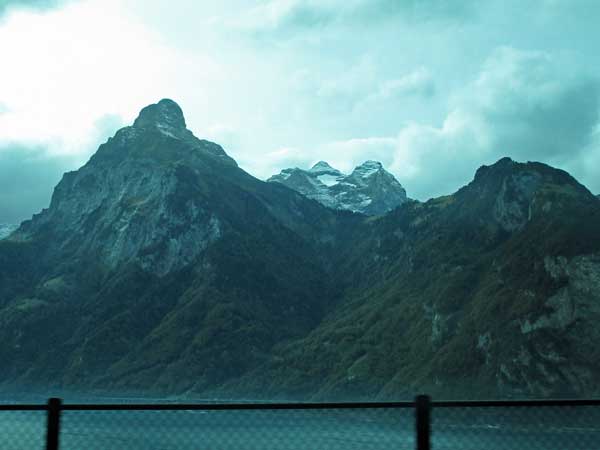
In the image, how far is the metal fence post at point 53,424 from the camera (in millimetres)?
12359

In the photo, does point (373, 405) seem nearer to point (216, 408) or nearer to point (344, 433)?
point (216, 408)

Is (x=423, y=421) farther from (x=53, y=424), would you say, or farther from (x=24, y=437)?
(x=24, y=437)

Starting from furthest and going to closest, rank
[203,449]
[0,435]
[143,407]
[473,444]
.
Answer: [473,444] < [203,449] < [0,435] < [143,407]

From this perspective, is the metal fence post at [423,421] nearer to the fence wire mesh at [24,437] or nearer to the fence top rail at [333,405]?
the fence top rail at [333,405]

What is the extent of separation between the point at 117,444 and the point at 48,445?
13882cm

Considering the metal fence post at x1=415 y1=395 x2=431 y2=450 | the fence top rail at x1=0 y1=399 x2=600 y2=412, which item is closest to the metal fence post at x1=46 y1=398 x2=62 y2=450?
the fence top rail at x1=0 y1=399 x2=600 y2=412

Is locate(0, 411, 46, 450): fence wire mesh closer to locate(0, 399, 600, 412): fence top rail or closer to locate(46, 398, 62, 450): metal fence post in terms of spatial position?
locate(46, 398, 62, 450): metal fence post

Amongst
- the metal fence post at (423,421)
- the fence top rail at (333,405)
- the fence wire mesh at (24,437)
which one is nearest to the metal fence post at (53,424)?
the fence top rail at (333,405)

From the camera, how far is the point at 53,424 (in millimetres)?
12430

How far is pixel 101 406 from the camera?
12.1 metres

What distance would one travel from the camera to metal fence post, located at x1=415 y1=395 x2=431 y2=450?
1236cm

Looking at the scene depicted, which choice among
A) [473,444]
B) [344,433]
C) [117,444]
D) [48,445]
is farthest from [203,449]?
[48,445]

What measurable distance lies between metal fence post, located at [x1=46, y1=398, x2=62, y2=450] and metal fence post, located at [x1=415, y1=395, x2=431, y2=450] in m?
5.86

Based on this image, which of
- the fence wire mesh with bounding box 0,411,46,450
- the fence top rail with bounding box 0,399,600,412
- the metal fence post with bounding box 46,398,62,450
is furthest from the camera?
the fence wire mesh with bounding box 0,411,46,450
